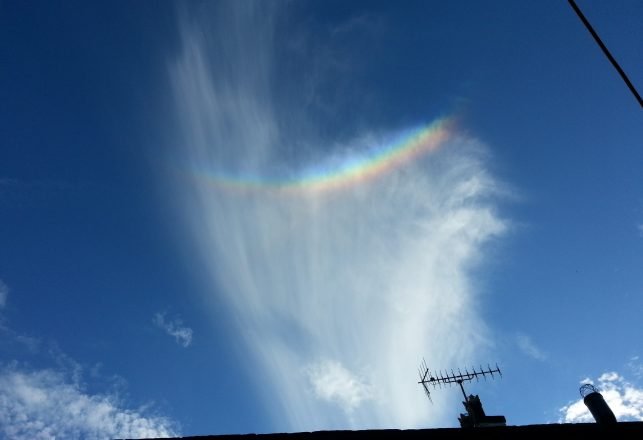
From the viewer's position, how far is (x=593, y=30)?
525 cm

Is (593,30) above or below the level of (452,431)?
above

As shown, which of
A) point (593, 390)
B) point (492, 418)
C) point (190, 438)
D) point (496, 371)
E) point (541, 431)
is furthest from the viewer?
point (496, 371)

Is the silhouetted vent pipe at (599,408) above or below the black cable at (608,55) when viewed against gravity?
below

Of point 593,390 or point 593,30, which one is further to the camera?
point 593,390

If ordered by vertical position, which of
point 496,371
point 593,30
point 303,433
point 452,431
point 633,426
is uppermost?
point 593,30

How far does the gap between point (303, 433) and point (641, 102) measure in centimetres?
763

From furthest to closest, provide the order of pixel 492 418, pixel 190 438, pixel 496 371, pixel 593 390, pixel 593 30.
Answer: pixel 496 371, pixel 492 418, pixel 593 390, pixel 190 438, pixel 593 30

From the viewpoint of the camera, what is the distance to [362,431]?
7.86 meters

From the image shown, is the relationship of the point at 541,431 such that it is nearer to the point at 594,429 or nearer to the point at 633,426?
the point at 594,429

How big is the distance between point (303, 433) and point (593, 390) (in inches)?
340

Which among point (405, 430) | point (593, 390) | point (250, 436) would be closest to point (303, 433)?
point (250, 436)

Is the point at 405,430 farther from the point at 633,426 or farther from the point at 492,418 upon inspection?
the point at 492,418

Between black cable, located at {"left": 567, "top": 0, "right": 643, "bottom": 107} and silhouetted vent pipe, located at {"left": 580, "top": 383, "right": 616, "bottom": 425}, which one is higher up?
black cable, located at {"left": 567, "top": 0, "right": 643, "bottom": 107}

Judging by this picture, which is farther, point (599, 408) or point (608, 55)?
point (599, 408)
